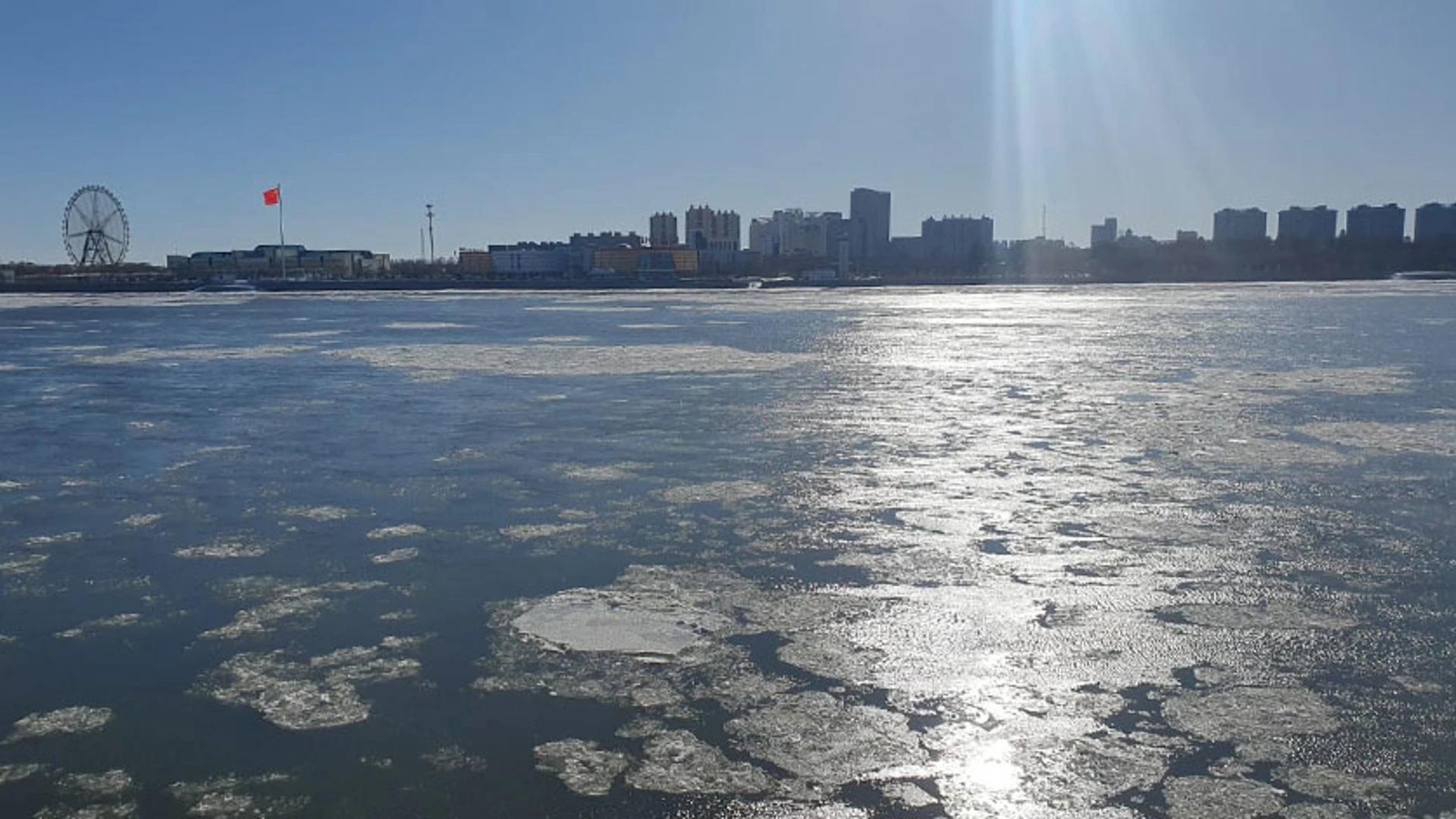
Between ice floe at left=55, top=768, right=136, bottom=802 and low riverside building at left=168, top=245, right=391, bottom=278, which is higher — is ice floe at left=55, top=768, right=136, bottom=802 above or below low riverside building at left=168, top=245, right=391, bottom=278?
below

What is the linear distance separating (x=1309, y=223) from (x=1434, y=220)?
11.9 metres

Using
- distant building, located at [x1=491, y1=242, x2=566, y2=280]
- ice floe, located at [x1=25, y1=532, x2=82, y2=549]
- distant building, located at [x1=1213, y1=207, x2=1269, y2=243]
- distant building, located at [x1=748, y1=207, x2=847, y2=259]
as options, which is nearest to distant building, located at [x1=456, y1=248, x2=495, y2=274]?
distant building, located at [x1=491, y1=242, x2=566, y2=280]

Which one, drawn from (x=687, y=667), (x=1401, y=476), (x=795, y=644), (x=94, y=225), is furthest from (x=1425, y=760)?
(x=94, y=225)

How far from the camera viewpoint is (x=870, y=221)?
503 feet

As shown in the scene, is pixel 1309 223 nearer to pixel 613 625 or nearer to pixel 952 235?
pixel 952 235

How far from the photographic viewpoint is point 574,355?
17.6 meters

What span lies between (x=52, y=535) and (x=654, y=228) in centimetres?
15806

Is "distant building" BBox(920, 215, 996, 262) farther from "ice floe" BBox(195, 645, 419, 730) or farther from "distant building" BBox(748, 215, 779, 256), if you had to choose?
"ice floe" BBox(195, 645, 419, 730)

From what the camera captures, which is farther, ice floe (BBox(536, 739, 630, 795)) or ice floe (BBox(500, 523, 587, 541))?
ice floe (BBox(500, 523, 587, 541))

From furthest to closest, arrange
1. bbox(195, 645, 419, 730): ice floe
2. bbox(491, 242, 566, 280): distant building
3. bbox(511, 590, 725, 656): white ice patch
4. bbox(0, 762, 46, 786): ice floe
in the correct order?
bbox(491, 242, 566, 280): distant building → bbox(511, 590, 725, 656): white ice patch → bbox(195, 645, 419, 730): ice floe → bbox(0, 762, 46, 786): ice floe

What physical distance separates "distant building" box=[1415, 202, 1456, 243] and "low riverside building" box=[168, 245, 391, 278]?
350ft

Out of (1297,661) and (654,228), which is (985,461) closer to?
(1297,661)

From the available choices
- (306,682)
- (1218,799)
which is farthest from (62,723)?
(1218,799)

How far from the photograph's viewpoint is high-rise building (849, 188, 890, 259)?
14888cm
